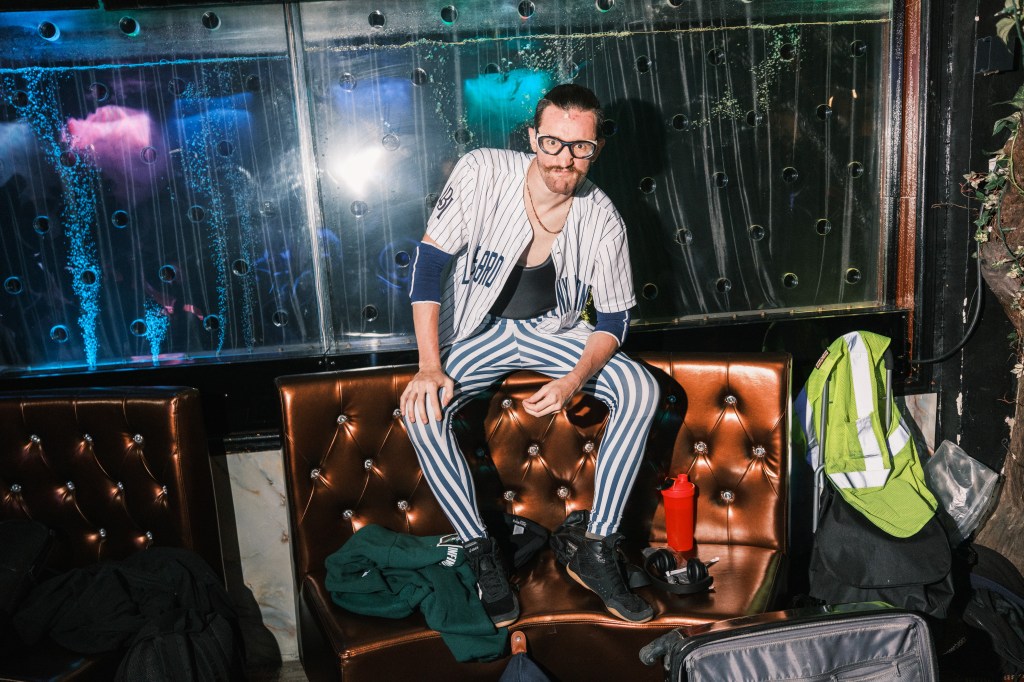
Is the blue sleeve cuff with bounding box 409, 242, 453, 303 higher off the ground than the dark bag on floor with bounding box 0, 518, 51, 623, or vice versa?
the blue sleeve cuff with bounding box 409, 242, 453, 303

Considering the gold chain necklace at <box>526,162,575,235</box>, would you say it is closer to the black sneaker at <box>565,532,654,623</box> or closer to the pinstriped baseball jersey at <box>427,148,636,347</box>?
the pinstriped baseball jersey at <box>427,148,636,347</box>

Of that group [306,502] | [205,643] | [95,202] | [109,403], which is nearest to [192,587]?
[205,643]

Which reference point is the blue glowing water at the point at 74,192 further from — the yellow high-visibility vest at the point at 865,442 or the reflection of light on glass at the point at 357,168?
the yellow high-visibility vest at the point at 865,442

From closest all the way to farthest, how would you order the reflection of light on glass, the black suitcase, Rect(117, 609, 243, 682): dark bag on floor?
1. the black suitcase
2. Rect(117, 609, 243, 682): dark bag on floor
3. the reflection of light on glass

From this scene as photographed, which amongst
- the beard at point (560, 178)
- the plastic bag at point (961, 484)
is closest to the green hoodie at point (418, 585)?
the beard at point (560, 178)

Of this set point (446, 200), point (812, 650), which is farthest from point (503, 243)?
point (812, 650)

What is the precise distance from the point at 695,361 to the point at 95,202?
6.82 ft

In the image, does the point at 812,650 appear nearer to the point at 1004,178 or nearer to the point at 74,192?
the point at 1004,178

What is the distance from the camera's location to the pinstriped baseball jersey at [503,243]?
8.32 feet

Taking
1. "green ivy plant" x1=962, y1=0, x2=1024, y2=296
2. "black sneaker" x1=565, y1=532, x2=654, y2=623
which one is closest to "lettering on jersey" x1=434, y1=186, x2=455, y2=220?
"black sneaker" x1=565, y1=532, x2=654, y2=623

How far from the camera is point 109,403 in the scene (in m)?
2.60

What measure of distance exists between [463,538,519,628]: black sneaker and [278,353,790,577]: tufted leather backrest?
321mm

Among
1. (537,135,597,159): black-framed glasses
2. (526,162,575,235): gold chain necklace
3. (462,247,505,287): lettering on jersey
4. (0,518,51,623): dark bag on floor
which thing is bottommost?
(0,518,51,623): dark bag on floor

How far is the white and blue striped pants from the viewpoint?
8.15 ft
